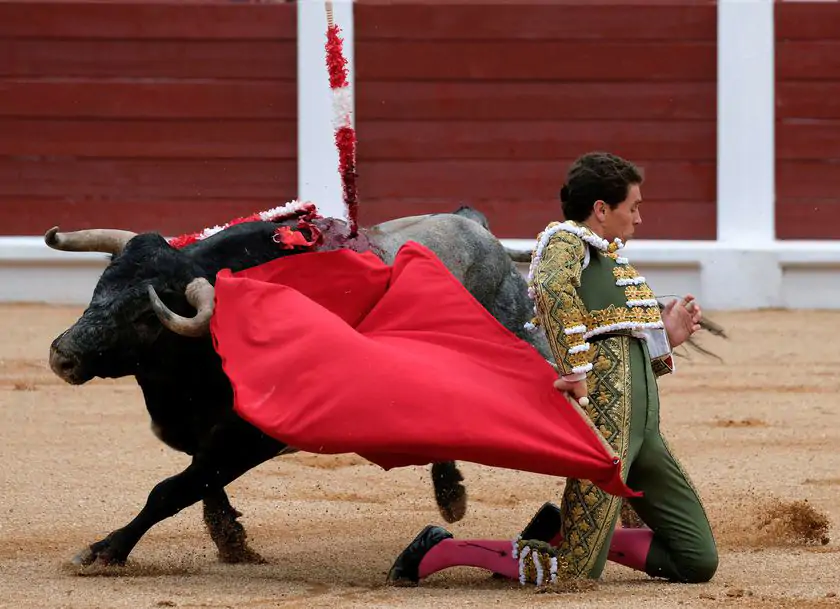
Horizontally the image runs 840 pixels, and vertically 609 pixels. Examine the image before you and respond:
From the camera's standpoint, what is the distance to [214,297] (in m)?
3.32

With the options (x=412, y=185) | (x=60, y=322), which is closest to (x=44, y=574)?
(x=60, y=322)

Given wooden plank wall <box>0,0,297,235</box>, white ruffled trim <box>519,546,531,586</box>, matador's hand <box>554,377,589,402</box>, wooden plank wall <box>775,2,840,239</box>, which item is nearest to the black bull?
white ruffled trim <box>519,546,531,586</box>

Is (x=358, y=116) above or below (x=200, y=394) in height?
above

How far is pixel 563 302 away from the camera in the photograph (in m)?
2.99

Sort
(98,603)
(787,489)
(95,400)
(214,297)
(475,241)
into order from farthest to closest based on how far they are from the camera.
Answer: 1. (95,400)
2. (787,489)
3. (475,241)
4. (214,297)
5. (98,603)

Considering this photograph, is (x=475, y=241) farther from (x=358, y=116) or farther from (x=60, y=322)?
(x=358, y=116)

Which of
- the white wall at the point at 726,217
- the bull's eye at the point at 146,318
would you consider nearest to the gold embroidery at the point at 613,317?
the bull's eye at the point at 146,318

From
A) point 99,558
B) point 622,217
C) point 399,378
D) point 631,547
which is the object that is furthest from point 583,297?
point 99,558

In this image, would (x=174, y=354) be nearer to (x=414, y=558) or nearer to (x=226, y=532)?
(x=226, y=532)

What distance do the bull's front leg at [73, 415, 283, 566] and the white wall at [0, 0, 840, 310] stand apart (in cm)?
479

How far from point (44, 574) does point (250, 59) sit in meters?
5.36

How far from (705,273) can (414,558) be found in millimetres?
5250

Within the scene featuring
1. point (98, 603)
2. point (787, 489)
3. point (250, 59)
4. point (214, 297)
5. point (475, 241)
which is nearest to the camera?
point (98, 603)

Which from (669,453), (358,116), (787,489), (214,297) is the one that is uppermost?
(358,116)
